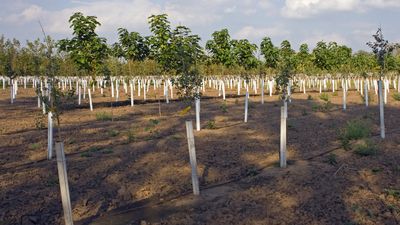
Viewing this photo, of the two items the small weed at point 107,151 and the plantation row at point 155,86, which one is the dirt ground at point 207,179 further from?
the plantation row at point 155,86

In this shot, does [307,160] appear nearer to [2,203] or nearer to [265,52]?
[2,203]

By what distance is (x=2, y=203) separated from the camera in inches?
354

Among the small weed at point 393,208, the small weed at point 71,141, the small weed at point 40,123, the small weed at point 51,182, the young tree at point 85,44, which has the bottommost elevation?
the small weed at point 393,208

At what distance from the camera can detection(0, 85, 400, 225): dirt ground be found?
8180mm

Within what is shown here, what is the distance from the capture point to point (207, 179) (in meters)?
10.8

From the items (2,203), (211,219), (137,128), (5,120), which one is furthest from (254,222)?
(5,120)

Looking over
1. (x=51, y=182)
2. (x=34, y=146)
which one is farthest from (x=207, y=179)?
(x=34, y=146)

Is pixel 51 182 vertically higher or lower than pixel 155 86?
lower

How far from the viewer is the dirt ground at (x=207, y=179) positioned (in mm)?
8180

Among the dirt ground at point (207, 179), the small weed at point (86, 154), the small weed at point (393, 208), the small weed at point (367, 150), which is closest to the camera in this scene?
the small weed at point (393, 208)

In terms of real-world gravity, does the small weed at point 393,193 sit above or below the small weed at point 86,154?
below

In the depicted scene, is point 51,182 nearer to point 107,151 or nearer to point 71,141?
point 107,151

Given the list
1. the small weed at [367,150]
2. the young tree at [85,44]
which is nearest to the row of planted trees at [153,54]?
the young tree at [85,44]

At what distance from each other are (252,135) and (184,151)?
148 inches
